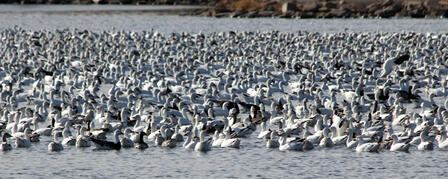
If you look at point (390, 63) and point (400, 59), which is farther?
point (400, 59)

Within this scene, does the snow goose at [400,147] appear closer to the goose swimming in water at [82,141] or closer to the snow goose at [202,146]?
the snow goose at [202,146]

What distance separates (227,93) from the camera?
100.0 ft

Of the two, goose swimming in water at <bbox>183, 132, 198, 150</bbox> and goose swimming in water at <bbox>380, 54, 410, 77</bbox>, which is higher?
Result: goose swimming in water at <bbox>380, 54, 410, 77</bbox>

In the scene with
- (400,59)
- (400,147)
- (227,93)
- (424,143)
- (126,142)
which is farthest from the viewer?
(400,59)

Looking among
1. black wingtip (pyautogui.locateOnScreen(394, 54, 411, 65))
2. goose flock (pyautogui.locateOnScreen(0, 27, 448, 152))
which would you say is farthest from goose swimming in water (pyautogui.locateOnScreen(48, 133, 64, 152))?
black wingtip (pyautogui.locateOnScreen(394, 54, 411, 65))

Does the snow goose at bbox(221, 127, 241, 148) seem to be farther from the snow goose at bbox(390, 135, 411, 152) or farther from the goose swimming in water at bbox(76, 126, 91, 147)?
the snow goose at bbox(390, 135, 411, 152)

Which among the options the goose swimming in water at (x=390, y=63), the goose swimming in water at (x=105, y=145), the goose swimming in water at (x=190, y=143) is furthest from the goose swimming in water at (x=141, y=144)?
the goose swimming in water at (x=390, y=63)

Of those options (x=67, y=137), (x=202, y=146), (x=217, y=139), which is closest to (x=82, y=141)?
(x=67, y=137)

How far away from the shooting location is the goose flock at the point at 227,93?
21703 millimetres

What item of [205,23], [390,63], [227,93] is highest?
[390,63]

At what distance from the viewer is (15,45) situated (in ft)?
162

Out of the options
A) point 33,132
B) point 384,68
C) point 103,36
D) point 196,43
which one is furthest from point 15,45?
point 33,132

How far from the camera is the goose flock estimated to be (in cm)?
2170

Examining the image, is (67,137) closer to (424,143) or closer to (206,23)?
(424,143)
